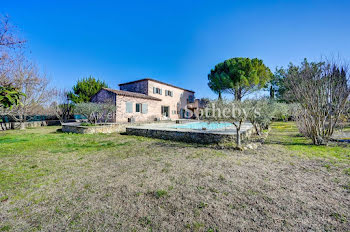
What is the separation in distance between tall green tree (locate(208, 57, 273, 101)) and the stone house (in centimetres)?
793

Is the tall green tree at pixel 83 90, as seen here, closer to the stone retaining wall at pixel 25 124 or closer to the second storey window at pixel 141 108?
the stone retaining wall at pixel 25 124

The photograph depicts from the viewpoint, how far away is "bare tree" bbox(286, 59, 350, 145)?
276 inches

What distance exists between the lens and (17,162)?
211 inches

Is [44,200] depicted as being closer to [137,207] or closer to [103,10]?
[137,207]

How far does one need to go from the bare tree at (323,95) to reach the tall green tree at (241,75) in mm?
18690

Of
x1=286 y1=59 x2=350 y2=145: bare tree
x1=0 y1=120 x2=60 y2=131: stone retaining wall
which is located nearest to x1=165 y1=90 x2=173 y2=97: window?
x1=0 y1=120 x2=60 y2=131: stone retaining wall

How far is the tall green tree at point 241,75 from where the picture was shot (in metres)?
26.0

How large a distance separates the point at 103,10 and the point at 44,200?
16.1 m

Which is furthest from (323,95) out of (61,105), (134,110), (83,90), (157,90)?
(83,90)

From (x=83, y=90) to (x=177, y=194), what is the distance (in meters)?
28.7

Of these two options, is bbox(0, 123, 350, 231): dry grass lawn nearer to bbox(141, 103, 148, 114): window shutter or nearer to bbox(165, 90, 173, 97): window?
bbox(141, 103, 148, 114): window shutter

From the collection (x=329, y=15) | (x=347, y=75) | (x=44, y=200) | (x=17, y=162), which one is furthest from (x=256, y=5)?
(x=17, y=162)

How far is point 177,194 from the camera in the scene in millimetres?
3170

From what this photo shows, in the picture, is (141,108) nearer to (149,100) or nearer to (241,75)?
(149,100)
